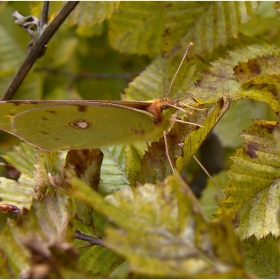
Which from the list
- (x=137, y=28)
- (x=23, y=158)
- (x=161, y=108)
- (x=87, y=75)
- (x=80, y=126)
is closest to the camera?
(x=161, y=108)

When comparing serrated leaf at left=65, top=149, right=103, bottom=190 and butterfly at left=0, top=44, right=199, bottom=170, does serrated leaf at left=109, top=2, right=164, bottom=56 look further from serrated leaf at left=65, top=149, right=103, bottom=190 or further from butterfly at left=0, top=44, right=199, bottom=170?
serrated leaf at left=65, top=149, right=103, bottom=190

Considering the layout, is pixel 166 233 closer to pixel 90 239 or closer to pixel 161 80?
pixel 90 239

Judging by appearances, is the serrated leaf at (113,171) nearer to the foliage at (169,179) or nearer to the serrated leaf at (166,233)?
the foliage at (169,179)

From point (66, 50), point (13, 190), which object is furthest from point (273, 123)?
point (66, 50)

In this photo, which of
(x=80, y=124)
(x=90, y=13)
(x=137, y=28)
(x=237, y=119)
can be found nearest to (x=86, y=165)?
(x=80, y=124)

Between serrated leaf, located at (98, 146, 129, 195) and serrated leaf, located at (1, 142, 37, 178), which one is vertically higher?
serrated leaf, located at (98, 146, 129, 195)

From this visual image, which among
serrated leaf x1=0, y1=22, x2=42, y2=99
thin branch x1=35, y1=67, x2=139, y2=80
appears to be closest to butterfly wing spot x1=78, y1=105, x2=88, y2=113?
thin branch x1=35, y1=67, x2=139, y2=80

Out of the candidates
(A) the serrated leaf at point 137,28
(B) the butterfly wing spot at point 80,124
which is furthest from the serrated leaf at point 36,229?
(A) the serrated leaf at point 137,28
